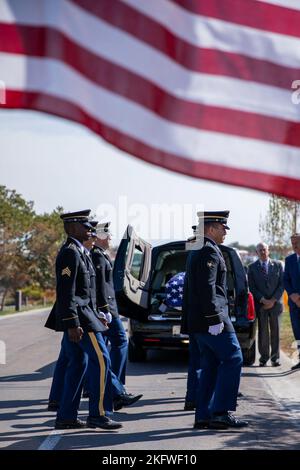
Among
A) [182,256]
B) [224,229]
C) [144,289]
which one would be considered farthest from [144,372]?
[224,229]

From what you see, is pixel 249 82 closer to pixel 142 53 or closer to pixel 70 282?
pixel 142 53

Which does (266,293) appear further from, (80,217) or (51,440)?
(51,440)

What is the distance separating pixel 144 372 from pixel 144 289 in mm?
1230

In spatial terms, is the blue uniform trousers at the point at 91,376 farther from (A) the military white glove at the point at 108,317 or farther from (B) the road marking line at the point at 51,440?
(A) the military white glove at the point at 108,317

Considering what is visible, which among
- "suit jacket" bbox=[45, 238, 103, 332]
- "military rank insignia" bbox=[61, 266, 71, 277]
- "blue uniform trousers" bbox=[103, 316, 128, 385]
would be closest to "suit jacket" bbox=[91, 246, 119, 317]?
"blue uniform trousers" bbox=[103, 316, 128, 385]

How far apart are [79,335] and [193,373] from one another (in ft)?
5.58

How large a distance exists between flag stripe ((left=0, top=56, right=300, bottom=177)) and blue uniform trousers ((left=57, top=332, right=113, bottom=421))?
15.3ft

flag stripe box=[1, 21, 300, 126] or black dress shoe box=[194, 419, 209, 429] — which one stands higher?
flag stripe box=[1, 21, 300, 126]

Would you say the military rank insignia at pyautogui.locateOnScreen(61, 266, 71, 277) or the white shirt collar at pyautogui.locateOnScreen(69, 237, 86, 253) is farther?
the white shirt collar at pyautogui.locateOnScreen(69, 237, 86, 253)

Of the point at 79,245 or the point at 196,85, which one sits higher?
the point at 196,85

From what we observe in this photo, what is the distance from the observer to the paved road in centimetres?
712

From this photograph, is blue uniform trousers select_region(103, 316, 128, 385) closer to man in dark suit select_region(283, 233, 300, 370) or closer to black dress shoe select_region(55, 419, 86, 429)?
black dress shoe select_region(55, 419, 86, 429)

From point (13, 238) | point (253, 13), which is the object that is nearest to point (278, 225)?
point (13, 238)

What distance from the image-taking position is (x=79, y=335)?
7.48 meters
